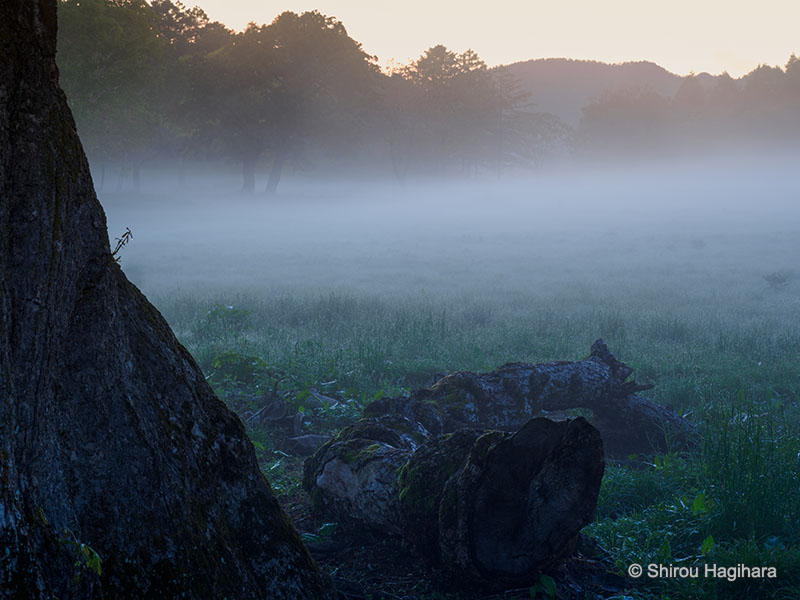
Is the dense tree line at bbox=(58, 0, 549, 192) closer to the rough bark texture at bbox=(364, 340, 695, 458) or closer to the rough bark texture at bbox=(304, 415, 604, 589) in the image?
the rough bark texture at bbox=(364, 340, 695, 458)

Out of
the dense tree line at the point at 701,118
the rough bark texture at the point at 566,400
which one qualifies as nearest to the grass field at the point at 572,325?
the rough bark texture at the point at 566,400

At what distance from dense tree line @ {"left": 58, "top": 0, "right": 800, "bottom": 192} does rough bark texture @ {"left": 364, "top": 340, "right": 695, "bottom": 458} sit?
90.7ft

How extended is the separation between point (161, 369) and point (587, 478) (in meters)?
2.29

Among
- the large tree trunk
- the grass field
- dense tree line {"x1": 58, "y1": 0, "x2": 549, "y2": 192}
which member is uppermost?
dense tree line {"x1": 58, "y1": 0, "x2": 549, "y2": 192}

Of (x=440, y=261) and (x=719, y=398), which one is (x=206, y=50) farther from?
(x=719, y=398)

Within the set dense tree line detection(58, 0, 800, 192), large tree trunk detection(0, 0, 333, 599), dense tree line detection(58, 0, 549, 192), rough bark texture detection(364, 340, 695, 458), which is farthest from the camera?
dense tree line detection(58, 0, 549, 192)

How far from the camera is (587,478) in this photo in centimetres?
354

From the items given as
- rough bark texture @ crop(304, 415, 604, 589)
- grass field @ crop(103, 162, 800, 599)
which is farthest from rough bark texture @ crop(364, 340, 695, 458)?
rough bark texture @ crop(304, 415, 604, 589)

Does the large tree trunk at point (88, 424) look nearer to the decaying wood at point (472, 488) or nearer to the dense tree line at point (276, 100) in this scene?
the decaying wood at point (472, 488)

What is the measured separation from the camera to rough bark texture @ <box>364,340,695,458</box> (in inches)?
261

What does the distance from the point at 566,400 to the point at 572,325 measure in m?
6.42

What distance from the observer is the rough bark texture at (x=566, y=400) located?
6.64m

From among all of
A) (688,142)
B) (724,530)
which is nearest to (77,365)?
(724,530)

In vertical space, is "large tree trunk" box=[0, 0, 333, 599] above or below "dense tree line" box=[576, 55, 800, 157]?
below
